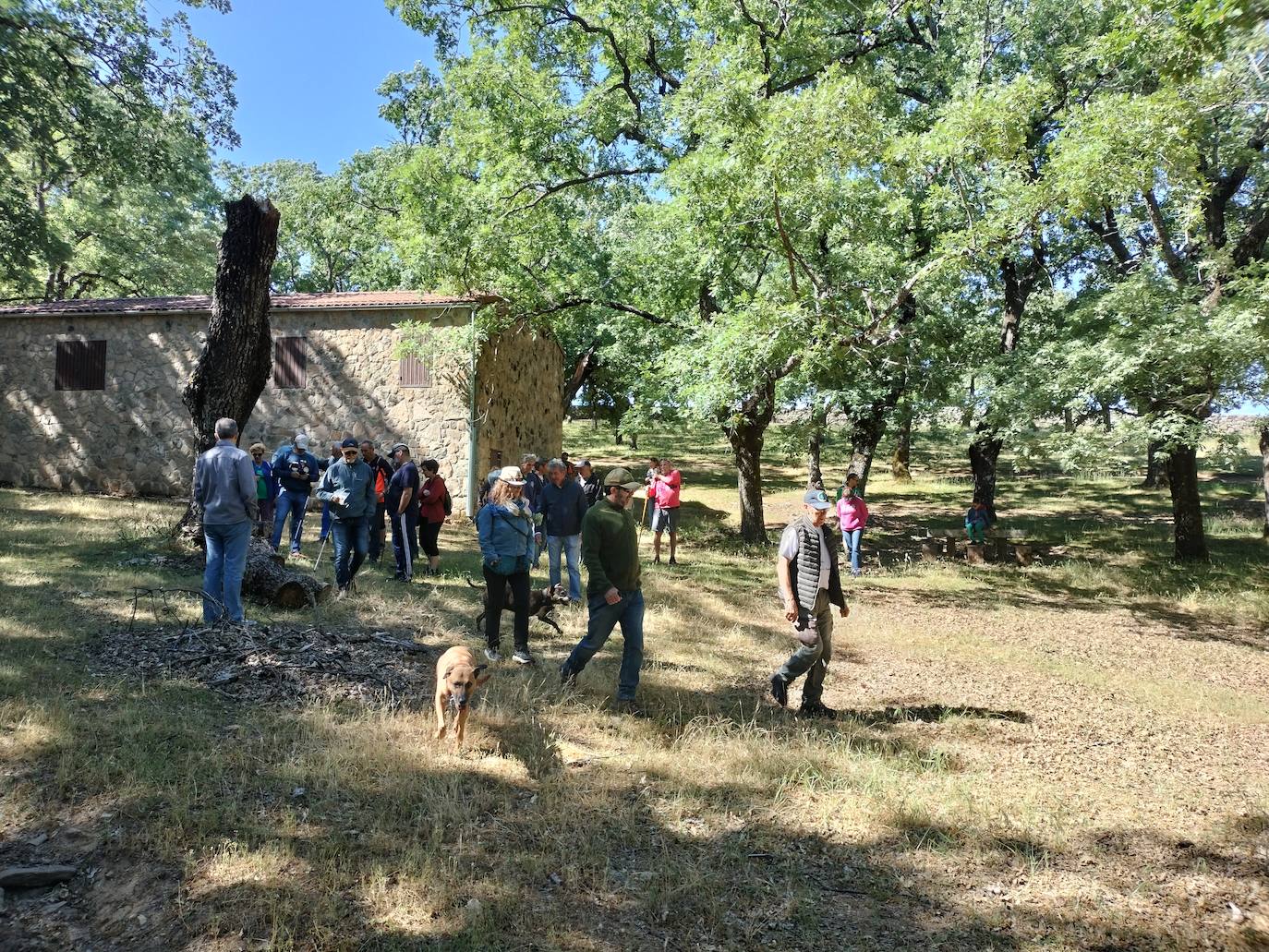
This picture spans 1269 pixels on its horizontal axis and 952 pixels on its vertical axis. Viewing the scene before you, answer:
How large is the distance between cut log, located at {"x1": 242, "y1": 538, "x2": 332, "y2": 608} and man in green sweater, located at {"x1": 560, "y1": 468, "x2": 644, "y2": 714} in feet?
11.3

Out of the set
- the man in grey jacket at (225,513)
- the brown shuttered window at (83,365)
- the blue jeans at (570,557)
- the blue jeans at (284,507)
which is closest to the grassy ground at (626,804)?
the man in grey jacket at (225,513)

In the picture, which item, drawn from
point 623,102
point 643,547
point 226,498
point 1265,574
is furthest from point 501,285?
point 1265,574

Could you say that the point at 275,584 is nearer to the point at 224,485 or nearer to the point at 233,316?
the point at 224,485

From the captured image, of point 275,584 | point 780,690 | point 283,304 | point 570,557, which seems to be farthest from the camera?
point 283,304

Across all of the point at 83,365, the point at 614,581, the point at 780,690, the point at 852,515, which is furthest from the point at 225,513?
the point at 83,365

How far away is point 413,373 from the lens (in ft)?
53.1

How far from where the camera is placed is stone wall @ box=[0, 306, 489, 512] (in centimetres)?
1619

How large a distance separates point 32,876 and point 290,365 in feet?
47.3

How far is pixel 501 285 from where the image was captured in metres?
14.8

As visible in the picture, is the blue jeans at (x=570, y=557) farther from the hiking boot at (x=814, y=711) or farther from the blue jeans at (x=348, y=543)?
the hiking boot at (x=814, y=711)

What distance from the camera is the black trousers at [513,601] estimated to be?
6.80m

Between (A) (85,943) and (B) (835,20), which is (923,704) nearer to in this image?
(A) (85,943)

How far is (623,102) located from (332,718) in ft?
42.2

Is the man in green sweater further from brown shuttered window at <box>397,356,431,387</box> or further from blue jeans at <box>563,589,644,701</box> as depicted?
brown shuttered window at <box>397,356,431,387</box>
